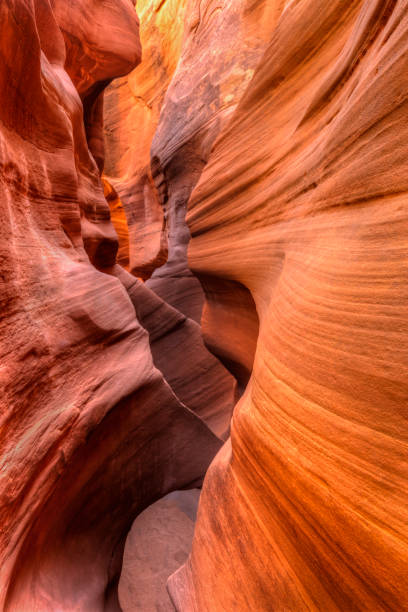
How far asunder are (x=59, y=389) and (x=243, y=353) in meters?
1.12

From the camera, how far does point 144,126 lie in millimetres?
6922

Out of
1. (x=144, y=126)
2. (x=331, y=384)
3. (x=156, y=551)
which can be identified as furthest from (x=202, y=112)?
(x=144, y=126)

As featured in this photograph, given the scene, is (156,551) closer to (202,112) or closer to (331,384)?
(331,384)

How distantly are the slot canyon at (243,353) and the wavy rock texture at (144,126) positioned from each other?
3375mm

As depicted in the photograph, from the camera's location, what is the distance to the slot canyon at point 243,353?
578 mm

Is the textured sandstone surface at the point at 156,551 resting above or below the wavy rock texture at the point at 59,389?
below

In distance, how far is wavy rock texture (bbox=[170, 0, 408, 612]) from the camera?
0.53 metres

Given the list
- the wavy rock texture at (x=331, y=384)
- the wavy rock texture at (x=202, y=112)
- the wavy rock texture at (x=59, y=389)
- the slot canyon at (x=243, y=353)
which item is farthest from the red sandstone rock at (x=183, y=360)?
the wavy rock texture at (x=331, y=384)

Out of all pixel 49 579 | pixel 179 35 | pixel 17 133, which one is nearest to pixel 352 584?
pixel 49 579

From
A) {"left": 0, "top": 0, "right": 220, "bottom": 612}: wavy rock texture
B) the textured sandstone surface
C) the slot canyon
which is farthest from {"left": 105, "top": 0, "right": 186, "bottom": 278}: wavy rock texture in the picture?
the textured sandstone surface

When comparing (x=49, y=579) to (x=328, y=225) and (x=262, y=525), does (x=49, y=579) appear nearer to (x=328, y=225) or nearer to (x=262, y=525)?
(x=262, y=525)

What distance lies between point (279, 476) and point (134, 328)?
126cm

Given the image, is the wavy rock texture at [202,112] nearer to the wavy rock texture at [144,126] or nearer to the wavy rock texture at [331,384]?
the wavy rock texture at [331,384]

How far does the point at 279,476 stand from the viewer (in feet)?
2.36
